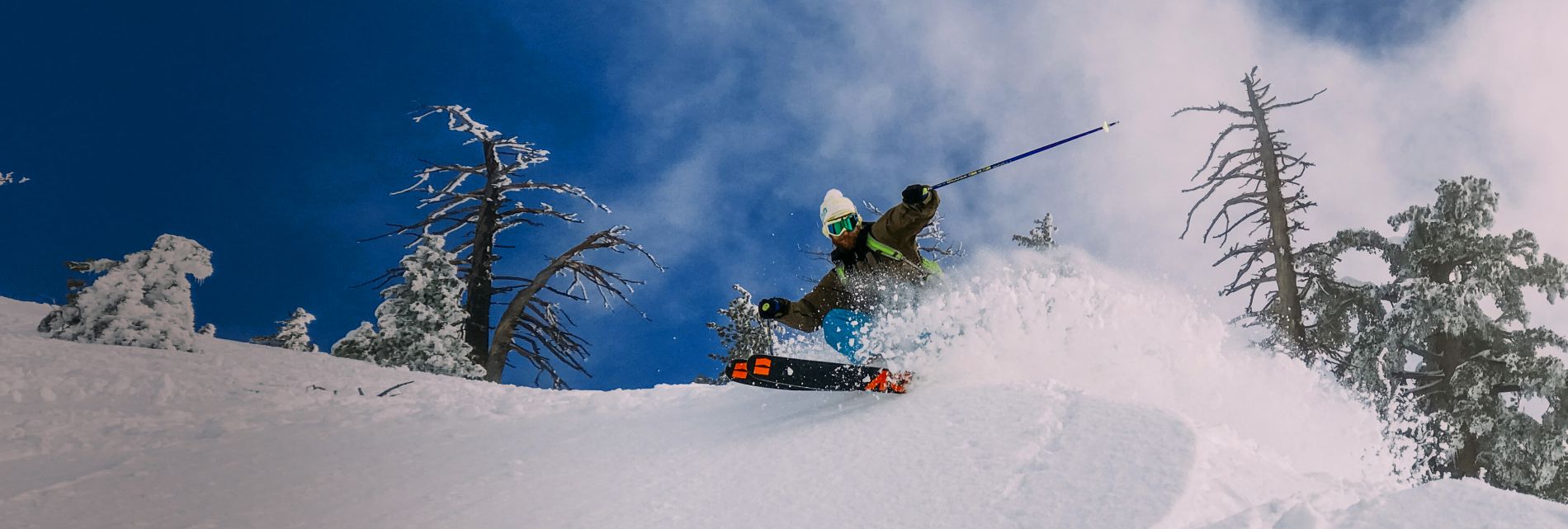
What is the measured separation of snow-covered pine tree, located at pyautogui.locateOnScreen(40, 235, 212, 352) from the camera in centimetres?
920

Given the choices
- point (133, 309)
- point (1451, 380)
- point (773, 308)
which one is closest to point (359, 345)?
point (133, 309)

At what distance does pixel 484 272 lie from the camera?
17.3 m

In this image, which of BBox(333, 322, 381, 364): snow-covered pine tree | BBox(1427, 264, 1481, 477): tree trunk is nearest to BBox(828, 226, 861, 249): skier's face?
BBox(333, 322, 381, 364): snow-covered pine tree

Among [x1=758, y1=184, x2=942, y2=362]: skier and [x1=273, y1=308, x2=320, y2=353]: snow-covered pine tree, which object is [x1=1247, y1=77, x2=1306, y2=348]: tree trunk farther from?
[x1=273, y1=308, x2=320, y2=353]: snow-covered pine tree

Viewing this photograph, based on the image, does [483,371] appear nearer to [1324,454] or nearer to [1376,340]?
[1324,454]

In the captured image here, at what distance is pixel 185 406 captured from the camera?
6.75 metres

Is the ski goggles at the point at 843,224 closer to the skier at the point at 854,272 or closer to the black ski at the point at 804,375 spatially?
the skier at the point at 854,272

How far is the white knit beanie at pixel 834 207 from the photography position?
751cm

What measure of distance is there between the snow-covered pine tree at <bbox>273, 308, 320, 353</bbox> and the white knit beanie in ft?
47.8

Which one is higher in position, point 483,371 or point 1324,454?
point 483,371

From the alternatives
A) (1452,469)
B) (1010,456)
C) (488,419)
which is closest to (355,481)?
(488,419)

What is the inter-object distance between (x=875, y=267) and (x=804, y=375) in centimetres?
151

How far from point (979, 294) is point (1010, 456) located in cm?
310

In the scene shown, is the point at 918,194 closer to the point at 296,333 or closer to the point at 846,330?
the point at 846,330
